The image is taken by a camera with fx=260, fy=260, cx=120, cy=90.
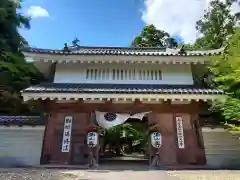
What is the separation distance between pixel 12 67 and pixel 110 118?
9.42m

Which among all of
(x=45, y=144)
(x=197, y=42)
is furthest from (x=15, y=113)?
(x=197, y=42)

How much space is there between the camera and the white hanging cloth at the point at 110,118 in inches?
467

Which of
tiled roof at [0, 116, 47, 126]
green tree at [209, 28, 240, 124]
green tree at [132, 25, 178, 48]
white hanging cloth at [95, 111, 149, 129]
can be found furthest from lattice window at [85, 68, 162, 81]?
green tree at [132, 25, 178, 48]

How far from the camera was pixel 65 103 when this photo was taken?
40.1 feet

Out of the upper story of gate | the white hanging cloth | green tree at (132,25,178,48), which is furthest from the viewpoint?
green tree at (132,25,178,48)

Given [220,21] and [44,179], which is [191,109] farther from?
[220,21]

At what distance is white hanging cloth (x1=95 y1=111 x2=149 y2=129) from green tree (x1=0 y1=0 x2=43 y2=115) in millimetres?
6742

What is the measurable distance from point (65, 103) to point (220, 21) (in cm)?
2616

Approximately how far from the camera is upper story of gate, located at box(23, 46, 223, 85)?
525 inches

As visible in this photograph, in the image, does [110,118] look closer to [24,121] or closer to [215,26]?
[24,121]

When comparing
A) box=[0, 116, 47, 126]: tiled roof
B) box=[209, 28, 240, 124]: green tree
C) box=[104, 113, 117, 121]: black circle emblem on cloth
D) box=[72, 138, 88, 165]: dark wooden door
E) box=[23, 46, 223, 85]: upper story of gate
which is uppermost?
box=[23, 46, 223, 85]: upper story of gate

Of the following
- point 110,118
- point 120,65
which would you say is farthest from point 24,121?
point 120,65

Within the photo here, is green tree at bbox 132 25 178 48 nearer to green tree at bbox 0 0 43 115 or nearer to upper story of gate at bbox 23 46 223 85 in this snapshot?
green tree at bbox 0 0 43 115

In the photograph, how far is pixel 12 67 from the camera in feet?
58.1
